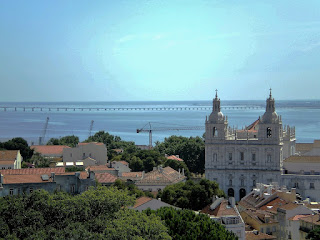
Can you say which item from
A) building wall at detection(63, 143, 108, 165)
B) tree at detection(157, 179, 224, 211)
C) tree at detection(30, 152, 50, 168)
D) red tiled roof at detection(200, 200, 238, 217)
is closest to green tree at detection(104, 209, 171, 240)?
red tiled roof at detection(200, 200, 238, 217)

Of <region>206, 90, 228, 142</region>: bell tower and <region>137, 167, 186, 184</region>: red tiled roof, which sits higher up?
<region>206, 90, 228, 142</region>: bell tower

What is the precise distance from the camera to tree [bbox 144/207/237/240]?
35.2 m

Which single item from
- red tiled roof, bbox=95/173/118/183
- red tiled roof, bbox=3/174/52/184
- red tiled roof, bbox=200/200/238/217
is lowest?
red tiled roof, bbox=200/200/238/217

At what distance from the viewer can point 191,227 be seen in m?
35.6

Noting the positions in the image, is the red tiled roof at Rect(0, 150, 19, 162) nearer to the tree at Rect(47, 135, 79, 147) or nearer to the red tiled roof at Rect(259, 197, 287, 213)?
the red tiled roof at Rect(259, 197, 287, 213)

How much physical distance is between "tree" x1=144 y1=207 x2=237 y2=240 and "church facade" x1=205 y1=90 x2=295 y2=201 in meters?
30.4

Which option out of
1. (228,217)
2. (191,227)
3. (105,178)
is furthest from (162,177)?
(191,227)

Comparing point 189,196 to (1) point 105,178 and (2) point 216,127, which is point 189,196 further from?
(2) point 216,127

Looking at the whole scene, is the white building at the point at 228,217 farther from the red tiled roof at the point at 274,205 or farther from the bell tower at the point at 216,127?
the bell tower at the point at 216,127

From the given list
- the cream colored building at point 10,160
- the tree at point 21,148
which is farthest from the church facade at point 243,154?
the tree at point 21,148

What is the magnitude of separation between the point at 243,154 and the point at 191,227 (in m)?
34.0

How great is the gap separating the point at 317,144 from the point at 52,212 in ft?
140

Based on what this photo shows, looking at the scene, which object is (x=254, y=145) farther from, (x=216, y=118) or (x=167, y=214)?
(x=167, y=214)

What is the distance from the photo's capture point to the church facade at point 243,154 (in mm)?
67562
